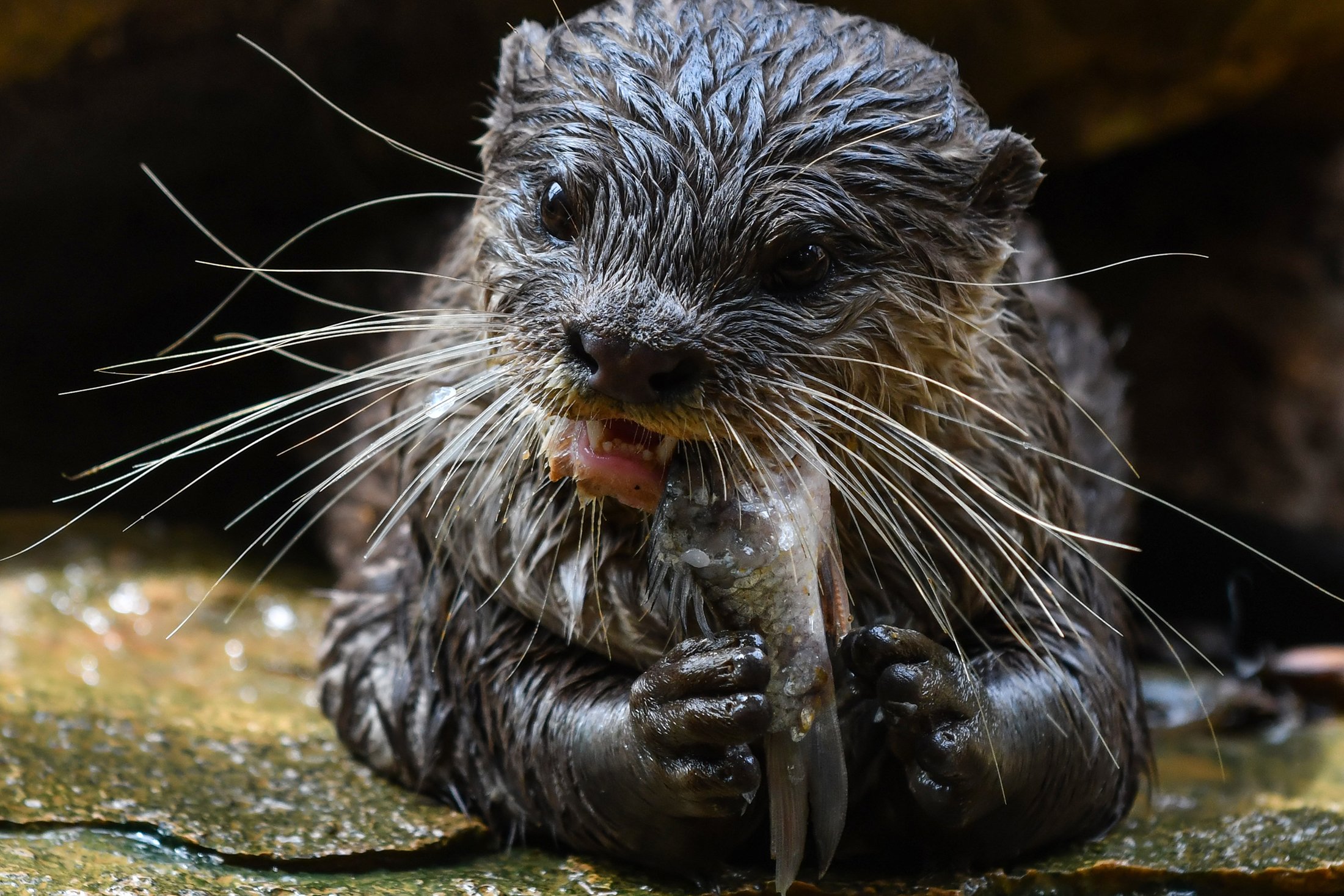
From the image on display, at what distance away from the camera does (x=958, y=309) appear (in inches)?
91.1

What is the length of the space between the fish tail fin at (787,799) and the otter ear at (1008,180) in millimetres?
923

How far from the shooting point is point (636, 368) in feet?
6.23

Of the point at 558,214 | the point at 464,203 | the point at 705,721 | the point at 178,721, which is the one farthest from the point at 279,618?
the point at 705,721

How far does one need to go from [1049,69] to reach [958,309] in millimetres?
2210

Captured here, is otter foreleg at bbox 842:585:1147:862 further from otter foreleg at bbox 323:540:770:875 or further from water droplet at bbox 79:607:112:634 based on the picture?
water droplet at bbox 79:607:112:634

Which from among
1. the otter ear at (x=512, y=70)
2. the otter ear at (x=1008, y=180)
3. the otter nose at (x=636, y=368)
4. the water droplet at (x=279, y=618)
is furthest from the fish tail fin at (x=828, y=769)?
the water droplet at (x=279, y=618)

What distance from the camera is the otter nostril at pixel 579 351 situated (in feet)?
6.37

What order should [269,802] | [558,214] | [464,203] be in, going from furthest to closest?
[464,203] < [269,802] < [558,214]

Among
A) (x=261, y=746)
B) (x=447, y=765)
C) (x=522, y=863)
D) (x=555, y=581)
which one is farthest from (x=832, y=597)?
(x=261, y=746)

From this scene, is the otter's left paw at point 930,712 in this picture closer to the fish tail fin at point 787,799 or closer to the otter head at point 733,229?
the fish tail fin at point 787,799

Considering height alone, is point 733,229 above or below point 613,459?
above

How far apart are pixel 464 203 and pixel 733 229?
245 cm

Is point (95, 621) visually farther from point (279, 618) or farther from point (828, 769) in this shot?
point (828, 769)

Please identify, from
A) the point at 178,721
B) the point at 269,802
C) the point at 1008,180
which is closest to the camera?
the point at 1008,180
